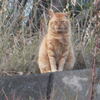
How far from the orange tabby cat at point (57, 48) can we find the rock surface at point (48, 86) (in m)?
0.77

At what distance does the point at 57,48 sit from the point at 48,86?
91 cm

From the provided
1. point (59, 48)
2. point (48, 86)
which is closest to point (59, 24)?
point (59, 48)

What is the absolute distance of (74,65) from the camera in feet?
13.9

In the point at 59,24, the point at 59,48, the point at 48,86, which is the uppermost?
the point at 59,24

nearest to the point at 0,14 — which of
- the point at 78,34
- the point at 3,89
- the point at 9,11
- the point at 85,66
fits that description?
the point at 9,11

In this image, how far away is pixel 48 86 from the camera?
3100 mm

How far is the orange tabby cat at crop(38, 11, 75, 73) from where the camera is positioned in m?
3.91

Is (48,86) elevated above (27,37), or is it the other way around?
(27,37)

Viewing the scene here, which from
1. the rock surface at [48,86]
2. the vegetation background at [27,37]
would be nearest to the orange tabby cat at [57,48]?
the vegetation background at [27,37]

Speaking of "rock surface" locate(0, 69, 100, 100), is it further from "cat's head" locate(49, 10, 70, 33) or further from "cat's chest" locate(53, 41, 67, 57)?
"cat's head" locate(49, 10, 70, 33)

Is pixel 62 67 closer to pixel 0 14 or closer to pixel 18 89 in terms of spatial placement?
pixel 18 89

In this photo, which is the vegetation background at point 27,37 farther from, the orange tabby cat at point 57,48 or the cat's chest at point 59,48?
the cat's chest at point 59,48

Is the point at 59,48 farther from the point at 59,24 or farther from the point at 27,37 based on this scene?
the point at 27,37

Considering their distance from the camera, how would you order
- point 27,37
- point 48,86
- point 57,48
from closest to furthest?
1. point 48,86
2. point 57,48
3. point 27,37
